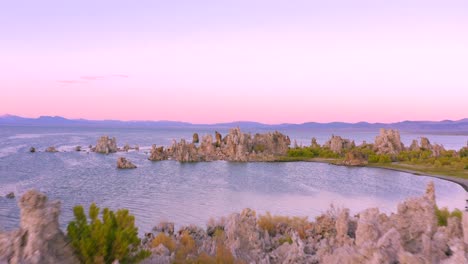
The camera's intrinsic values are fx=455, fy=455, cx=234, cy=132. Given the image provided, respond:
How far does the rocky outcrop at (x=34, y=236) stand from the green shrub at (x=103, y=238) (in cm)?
157

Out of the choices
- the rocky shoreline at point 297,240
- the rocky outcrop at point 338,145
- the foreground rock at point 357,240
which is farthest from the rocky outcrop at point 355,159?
the foreground rock at point 357,240

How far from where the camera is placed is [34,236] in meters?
9.59

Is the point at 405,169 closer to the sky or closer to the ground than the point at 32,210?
closer to the ground

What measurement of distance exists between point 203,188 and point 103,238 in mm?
30464

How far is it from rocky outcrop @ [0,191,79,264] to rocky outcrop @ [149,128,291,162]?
2391 inches

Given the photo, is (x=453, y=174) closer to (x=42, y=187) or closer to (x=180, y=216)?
(x=180, y=216)

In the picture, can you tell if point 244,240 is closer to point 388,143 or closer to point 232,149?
point 232,149

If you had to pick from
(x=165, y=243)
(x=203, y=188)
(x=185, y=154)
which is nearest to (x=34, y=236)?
(x=165, y=243)

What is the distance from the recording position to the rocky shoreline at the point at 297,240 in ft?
31.3

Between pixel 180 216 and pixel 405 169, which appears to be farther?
pixel 405 169

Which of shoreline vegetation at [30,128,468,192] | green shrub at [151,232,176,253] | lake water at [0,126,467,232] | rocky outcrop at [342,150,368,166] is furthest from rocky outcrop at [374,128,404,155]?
green shrub at [151,232,176,253]

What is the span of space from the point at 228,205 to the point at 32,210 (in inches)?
966

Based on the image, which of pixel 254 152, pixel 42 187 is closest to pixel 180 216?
pixel 42 187

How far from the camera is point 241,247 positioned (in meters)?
16.5
